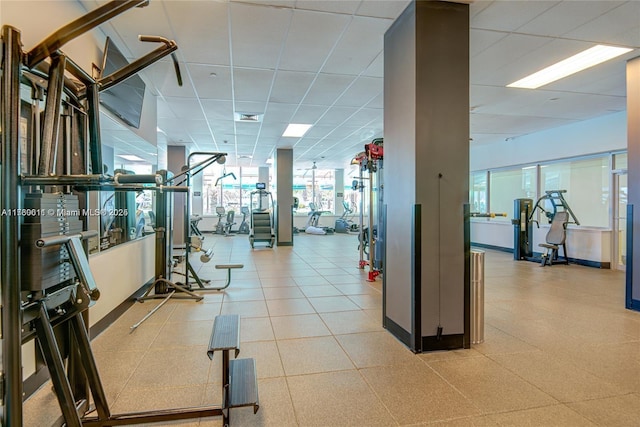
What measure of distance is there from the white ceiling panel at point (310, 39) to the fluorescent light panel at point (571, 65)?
3.05 m

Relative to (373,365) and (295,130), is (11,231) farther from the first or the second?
(295,130)

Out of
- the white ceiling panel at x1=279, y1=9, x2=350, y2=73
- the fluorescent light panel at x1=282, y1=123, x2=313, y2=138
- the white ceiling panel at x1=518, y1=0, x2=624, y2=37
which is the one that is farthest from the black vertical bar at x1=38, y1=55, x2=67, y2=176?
the fluorescent light panel at x1=282, y1=123, x2=313, y2=138

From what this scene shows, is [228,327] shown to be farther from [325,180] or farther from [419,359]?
[325,180]

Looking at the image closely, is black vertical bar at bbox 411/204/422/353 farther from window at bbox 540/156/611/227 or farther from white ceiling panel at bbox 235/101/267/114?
window at bbox 540/156/611/227

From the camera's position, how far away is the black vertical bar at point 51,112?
1.46 m

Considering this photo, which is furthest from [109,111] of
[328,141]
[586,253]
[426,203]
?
[586,253]

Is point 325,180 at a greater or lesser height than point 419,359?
greater

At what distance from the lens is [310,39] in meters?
3.78

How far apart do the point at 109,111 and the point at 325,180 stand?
14.2 metres

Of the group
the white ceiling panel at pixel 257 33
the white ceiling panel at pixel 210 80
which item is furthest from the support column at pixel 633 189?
the white ceiling panel at pixel 210 80

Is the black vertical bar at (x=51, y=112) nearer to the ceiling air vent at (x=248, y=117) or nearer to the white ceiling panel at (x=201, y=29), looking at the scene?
the white ceiling panel at (x=201, y=29)

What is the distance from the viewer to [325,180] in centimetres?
1756

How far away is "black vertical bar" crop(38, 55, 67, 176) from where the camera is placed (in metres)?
1.46

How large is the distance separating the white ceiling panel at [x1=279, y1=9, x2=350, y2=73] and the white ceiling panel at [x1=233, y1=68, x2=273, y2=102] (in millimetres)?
417
